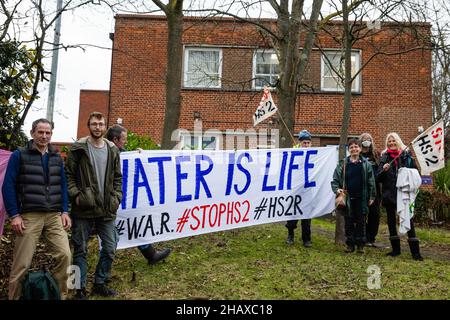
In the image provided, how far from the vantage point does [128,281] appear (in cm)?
549

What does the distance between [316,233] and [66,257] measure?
209 inches

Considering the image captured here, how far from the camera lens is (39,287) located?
14.3 feet

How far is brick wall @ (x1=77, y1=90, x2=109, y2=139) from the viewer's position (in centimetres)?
3088

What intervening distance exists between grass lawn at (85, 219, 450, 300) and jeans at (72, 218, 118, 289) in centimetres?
36

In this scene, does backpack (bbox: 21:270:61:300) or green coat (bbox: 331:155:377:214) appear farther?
green coat (bbox: 331:155:377:214)

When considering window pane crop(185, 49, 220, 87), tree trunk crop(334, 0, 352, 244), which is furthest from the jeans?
window pane crop(185, 49, 220, 87)

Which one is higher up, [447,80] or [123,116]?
[447,80]

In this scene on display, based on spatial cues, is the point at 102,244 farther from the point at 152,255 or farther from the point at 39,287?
the point at 152,255

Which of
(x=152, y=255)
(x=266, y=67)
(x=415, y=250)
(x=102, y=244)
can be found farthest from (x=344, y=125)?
(x=266, y=67)

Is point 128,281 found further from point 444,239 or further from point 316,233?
point 444,239

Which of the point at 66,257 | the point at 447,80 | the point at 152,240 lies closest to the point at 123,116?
the point at 152,240
